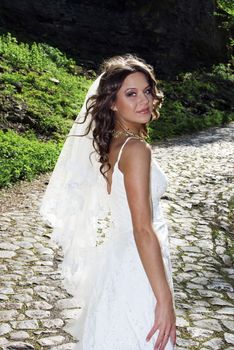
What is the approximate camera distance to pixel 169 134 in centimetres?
1670

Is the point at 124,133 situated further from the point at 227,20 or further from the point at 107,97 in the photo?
the point at 227,20

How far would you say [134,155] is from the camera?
2.37 meters

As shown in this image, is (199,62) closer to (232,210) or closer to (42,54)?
(42,54)

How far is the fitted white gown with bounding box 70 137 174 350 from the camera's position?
247 centimetres

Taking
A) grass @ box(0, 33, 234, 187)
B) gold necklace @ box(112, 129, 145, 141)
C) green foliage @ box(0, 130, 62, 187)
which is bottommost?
green foliage @ box(0, 130, 62, 187)

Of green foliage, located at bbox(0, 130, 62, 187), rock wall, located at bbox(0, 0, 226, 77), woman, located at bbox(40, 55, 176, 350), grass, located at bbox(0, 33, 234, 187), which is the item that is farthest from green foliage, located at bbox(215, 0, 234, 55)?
woman, located at bbox(40, 55, 176, 350)

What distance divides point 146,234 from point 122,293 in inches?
13.6

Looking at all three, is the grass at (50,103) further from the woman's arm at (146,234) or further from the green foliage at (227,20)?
the woman's arm at (146,234)

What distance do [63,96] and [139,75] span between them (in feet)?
45.3

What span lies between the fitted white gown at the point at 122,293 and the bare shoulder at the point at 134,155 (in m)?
0.04

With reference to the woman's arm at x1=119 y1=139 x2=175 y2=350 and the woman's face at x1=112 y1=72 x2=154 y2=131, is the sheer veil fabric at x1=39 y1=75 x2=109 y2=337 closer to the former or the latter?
the woman's face at x1=112 y1=72 x2=154 y2=131

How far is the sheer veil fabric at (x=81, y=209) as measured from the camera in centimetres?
280

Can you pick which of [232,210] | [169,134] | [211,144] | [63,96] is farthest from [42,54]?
[232,210]

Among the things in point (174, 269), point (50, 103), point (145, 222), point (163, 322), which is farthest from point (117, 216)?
point (50, 103)
